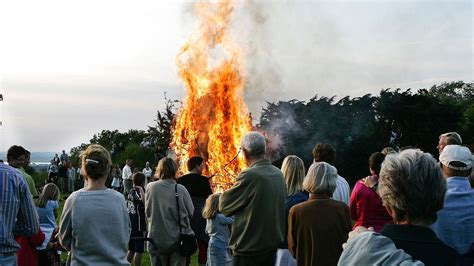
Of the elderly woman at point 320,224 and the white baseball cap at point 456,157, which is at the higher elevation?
the white baseball cap at point 456,157

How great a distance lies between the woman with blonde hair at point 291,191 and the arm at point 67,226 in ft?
7.77

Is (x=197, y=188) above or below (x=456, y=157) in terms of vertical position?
below

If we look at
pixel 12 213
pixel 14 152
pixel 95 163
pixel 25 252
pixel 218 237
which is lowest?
pixel 218 237

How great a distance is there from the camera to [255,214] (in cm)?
607

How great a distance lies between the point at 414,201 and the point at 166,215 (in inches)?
205

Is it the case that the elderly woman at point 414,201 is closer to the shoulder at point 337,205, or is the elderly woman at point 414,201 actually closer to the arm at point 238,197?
the shoulder at point 337,205

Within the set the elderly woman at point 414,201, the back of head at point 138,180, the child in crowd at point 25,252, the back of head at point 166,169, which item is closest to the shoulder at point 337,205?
the elderly woman at point 414,201

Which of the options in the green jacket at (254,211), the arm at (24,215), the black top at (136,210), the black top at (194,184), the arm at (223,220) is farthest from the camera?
the black top at (136,210)

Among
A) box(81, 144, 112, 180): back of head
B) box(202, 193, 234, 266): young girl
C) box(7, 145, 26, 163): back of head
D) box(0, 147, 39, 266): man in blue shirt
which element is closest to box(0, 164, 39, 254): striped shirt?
box(0, 147, 39, 266): man in blue shirt

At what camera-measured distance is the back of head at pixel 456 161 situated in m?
4.51

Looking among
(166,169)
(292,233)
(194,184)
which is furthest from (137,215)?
(292,233)

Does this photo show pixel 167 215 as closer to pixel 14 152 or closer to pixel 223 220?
pixel 223 220

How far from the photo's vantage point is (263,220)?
19.9 feet

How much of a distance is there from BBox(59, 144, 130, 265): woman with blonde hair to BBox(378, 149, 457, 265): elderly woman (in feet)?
8.88
